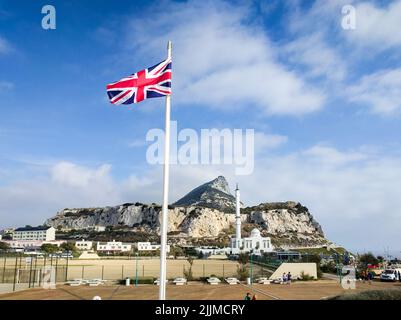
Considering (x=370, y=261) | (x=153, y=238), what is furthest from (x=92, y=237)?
(x=370, y=261)

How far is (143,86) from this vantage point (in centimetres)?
1343

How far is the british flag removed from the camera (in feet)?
43.8

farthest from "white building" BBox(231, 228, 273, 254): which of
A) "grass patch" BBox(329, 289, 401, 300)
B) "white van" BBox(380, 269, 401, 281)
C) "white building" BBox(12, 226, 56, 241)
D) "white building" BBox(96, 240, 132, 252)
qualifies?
"grass patch" BBox(329, 289, 401, 300)

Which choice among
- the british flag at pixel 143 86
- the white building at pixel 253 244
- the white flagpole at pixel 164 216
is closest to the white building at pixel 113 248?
the white building at pixel 253 244

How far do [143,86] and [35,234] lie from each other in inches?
7133

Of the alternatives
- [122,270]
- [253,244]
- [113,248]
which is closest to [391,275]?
[122,270]

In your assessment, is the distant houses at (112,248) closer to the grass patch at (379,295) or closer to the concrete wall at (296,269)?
the concrete wall at (296,269)

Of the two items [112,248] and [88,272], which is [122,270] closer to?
[88,272]

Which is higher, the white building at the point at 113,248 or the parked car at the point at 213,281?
the parked car at the point at 213,281

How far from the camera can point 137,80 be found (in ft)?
44.2

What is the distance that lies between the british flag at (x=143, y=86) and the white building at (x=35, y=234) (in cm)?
17234

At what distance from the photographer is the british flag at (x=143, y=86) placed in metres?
13.3

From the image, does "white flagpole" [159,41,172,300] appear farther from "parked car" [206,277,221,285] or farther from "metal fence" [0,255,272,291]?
"parked car" [206,277,221,285]
